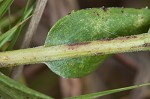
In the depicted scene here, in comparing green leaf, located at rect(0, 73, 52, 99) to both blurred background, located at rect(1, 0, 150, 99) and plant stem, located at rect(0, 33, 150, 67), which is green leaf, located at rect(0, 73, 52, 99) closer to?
plant stem, located at rect(0, 33, 150, 67)

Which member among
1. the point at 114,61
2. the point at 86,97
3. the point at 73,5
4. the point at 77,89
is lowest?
the point at 86,97

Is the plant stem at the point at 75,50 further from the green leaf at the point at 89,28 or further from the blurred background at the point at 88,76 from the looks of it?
the blurred background at the point at 88,76

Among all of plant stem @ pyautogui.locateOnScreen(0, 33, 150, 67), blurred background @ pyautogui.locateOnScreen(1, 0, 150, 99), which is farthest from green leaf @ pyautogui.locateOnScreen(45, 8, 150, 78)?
blurred background @ pyautogui.locateOnScreen(1, 0, 150, 99)

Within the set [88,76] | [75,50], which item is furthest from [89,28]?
[88,76]

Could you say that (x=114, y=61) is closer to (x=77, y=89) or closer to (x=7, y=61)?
(x=77, y=89)

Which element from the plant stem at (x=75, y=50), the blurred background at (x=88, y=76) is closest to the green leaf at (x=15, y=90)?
the plant stem at (x=75, y=50)

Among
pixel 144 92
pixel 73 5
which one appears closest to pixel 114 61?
pixel 144 92
